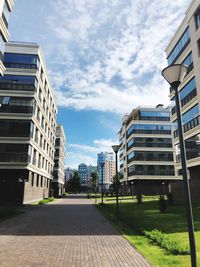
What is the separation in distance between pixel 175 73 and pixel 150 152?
59.9m

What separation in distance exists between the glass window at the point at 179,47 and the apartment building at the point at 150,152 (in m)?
31.1

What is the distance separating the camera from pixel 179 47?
3312cm

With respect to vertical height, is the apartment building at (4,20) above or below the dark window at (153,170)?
above

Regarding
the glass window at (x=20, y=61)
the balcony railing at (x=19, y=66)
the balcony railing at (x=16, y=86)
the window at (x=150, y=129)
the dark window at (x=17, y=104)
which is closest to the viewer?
the dark window at (x=17, y=104)

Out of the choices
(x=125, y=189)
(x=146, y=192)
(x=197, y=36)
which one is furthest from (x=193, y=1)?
(x=125, y=189)

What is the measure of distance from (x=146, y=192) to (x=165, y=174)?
6753mm

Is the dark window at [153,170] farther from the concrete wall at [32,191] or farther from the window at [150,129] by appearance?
the concrete wall at [32,191]

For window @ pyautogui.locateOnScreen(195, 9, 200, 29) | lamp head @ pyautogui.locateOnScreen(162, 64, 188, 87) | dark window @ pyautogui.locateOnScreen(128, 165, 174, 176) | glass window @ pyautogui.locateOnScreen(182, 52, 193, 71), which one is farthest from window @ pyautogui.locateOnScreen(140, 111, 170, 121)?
lamp head @ pyautogui.locateOnScreen(162, 64, 188, 87)

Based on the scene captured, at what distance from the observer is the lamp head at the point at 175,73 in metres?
5.96

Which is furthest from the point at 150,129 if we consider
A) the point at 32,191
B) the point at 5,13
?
the point at 5,13

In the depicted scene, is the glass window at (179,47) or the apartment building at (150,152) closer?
the glass window at (179,47)

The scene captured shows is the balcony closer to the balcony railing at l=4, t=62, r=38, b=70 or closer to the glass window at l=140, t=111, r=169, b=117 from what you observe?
the balcony railing at l=4, t=62, r=38, b=70

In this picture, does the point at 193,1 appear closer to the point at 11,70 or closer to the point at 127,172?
the point at 11,70

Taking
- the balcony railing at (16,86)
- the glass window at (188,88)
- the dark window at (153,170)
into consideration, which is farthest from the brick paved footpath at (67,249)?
the dark window at (153,170)
